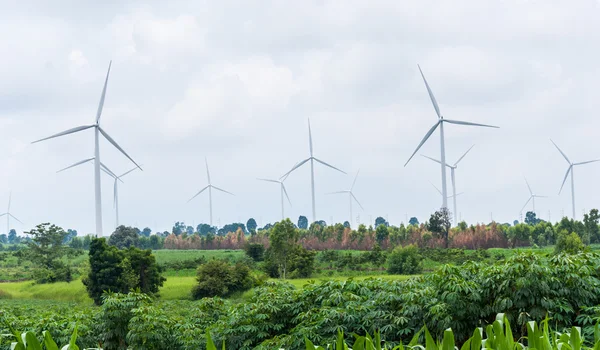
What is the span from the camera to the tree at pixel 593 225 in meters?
53.6

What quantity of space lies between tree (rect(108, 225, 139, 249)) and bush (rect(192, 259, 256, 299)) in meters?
21.1

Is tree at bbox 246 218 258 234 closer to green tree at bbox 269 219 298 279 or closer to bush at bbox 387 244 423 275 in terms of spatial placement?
green tree at bbox 269 219 298 279

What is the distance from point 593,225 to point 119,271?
3869 cm

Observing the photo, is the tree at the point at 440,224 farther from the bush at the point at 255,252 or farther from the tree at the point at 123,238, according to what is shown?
the tree at the point at 123,238

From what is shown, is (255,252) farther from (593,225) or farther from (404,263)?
(593,225)

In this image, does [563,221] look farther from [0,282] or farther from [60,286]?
[0,282]

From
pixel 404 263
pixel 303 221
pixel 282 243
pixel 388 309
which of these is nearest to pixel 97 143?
pixel 282 243

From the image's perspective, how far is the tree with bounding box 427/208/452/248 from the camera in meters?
51.3

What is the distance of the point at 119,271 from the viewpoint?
3591 centimetres

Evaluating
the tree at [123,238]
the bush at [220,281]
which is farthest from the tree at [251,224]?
the bush at [220,281]

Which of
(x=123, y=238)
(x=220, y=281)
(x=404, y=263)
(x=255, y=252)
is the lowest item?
(x=220, y=281)

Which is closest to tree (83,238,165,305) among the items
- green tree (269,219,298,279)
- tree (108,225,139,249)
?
green tree (269,219,298,279)

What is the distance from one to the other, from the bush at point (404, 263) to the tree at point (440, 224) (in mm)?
9640

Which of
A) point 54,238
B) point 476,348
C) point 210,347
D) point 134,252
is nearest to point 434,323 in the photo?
point 476,348
